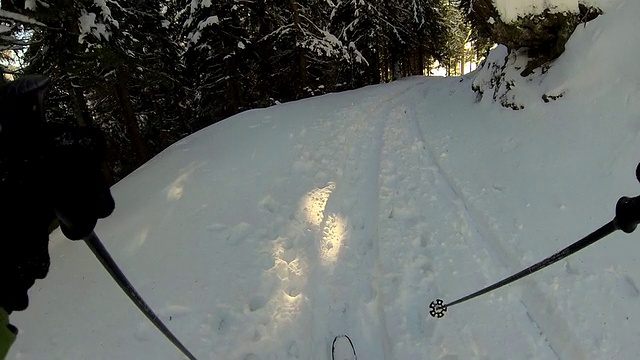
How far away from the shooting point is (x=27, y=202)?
5.55ft

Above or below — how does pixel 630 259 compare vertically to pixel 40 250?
below

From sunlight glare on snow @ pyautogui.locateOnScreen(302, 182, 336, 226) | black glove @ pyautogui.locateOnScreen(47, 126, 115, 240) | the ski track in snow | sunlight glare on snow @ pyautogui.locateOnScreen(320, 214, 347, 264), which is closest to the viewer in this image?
black glove @ pyautogui.locateOnScreen(47, 126, 115, 240)

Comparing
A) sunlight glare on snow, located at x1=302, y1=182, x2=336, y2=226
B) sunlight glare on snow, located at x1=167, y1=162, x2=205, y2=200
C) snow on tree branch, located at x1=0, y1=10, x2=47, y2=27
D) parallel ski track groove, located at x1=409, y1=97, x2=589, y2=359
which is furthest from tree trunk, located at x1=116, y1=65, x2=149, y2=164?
parallel ski track groove, located at x1=409, y1=97, x2=589, y2=359

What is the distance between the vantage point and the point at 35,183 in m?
1.70

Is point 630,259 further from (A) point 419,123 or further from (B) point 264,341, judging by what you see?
(A) point 419,123

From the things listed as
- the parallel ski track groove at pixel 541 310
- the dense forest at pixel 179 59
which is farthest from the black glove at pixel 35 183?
the dense forest at pixel 179 59

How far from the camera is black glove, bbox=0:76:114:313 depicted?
1.58 meters

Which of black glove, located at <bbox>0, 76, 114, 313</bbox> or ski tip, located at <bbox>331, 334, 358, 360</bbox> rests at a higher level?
black glove, located at <bbox>0, 76, 114, 313</bbox>

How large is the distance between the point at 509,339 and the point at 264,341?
2.41 meters

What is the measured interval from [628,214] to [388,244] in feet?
11.7

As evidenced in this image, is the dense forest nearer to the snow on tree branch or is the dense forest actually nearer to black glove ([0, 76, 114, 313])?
the snow on tree branch

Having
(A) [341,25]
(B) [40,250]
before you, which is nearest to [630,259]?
(B) [40,250]

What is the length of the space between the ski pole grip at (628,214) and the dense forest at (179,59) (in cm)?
1154

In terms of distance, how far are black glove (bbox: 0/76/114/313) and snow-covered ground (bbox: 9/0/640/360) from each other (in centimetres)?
238
